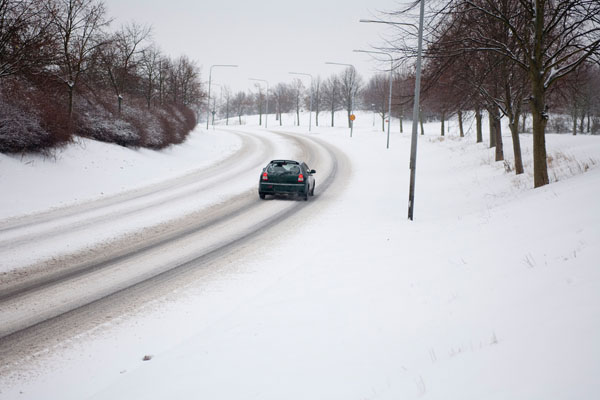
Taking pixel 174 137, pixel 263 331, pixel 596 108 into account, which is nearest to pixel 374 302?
pixel 263 331

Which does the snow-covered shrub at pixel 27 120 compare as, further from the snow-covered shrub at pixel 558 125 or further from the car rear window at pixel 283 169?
the snow-covered shrub at pixel 558 125

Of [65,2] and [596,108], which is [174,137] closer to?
[65,2]

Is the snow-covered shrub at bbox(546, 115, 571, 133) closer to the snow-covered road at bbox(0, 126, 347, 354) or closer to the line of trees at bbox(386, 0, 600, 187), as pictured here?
the line of trees at bbox(386, 0, 600, 187)

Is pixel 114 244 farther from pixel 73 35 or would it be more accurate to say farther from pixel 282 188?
pixel 73 35

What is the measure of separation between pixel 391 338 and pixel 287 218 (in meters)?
7.24

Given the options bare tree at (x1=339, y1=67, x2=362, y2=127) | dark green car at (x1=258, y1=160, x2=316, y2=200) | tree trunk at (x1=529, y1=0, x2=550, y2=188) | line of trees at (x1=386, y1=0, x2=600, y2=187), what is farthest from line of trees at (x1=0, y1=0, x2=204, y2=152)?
bare tree at (x1=339, y1=67, x2=362, y2=127)

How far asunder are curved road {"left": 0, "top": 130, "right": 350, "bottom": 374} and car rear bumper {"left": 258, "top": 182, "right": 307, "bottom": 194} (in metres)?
0.44

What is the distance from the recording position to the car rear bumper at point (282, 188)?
13.5 m

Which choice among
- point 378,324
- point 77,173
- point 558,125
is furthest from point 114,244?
point 558,125

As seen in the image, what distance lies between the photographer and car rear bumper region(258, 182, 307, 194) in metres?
13.5

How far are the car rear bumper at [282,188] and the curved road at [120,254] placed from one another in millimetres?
439

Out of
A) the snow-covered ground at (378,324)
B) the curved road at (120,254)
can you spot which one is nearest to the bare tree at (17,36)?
the curved road at (120,254)

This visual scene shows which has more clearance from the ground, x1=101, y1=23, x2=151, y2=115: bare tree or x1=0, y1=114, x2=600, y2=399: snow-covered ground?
x1=101, y1=23, x2=151, y2=115: bare tree

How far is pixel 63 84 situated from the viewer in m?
18.4
